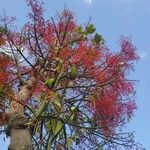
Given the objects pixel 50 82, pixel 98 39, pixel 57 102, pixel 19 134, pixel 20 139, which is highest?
pixel 98 39

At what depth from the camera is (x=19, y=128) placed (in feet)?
35.0

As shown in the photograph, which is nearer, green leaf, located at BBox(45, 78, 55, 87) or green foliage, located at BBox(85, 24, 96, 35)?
green leaf, located at BBox(45, 78, 55, 87)

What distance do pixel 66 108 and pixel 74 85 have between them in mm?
550

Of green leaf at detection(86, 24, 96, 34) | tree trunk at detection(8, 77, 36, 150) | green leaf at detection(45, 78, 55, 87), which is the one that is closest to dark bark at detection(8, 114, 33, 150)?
tree trunk at detection(8, 77, 36, 150)

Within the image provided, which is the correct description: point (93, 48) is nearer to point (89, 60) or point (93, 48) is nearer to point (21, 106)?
point (89, 60)

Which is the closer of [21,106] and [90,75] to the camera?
[21,106]

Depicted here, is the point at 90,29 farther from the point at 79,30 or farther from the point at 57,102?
the point at 57,102

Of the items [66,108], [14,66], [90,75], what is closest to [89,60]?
[90,75]

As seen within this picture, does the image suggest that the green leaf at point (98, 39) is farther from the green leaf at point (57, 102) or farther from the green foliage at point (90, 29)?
the green leaf at point (57, 102)

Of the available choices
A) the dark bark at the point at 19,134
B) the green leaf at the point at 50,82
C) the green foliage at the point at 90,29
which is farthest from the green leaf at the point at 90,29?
the dark bark at the point at 19,134

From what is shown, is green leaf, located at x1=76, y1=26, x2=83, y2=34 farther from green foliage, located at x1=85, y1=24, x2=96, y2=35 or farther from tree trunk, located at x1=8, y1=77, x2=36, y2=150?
tree trunk, located at x1=8, y1=77, x2=36, y2=150

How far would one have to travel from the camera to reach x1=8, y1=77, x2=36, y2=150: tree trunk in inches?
403

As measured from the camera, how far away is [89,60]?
12312 mm

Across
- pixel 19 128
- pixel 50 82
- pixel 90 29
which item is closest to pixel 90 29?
pixel 90 29
